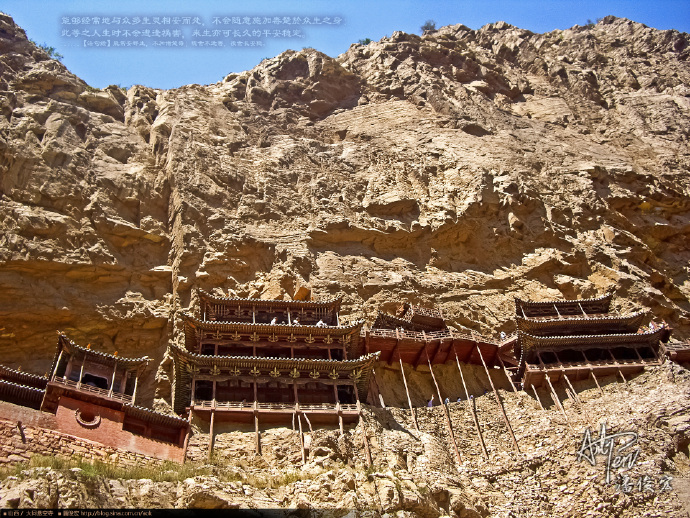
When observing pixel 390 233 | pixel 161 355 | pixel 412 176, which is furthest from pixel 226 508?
pixel 412 176

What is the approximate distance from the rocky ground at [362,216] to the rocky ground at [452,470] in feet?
0.38

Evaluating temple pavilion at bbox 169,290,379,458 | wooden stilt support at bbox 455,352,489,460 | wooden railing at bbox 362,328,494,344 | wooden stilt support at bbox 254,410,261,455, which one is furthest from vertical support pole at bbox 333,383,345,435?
wooden stilt support at bbox 455,352,489,460

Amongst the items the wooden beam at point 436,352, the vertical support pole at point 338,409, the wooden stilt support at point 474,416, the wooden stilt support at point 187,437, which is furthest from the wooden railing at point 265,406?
the wooden beam at point 436,352

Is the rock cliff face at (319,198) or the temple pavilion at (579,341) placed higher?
the rock cliff face at (319,198)

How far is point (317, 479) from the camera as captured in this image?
2048cm

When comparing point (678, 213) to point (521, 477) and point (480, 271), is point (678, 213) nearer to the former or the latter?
point (480, 271)

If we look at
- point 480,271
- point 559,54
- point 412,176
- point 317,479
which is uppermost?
point 559,54


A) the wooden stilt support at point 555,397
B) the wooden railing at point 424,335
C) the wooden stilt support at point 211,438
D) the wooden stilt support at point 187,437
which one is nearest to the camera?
the wooden stilt support at point 187,437

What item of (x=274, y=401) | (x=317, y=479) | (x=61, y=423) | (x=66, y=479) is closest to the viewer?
(x=66, y=479)

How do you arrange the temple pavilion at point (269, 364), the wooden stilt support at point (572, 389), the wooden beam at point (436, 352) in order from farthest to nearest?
the wooden beam at point (436, 352) < the wooden stilt support at point (572, 389) < the temple pavilion at point (269, 364)

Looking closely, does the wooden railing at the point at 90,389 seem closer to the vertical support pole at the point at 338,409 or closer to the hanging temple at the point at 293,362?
the hanging temple at the point at 293,362

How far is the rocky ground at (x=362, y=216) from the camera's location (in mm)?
25141

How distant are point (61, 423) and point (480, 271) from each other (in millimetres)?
27306

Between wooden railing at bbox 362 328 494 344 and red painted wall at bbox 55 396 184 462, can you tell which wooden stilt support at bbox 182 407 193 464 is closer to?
red painted wall at bbox 55 396 184 462
